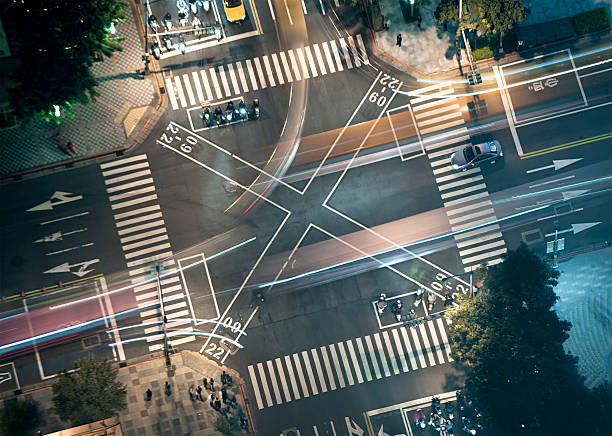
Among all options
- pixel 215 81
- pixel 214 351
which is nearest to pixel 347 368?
pixel 214 351

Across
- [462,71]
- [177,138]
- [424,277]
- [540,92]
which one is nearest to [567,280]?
[424,277]

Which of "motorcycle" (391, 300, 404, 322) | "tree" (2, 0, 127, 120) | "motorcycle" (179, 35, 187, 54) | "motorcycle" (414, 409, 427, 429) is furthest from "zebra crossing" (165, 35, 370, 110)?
"motorcycle" (414, 409, 427, 429)

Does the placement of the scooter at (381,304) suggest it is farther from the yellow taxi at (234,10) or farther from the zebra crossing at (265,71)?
the yellow taxi at (234,10)

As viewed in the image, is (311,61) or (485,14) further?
(311,61)

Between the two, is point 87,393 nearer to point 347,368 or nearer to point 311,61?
point 347,368

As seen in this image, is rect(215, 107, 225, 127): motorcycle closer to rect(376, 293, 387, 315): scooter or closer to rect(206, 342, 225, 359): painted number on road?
rect(206, 342, 225, 359): painted number on road

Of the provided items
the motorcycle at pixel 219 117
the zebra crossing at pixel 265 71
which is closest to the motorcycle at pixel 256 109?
the zebra crossing at pixel 265 71
